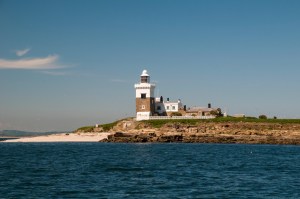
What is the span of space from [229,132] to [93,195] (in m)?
77.2

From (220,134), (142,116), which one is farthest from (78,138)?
(220,134)

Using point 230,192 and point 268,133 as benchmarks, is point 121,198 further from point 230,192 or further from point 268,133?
point 268,133

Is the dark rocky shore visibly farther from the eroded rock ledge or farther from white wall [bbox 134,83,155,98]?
white wall [bbox 134,83,155,98]

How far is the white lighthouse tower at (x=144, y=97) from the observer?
120750 mm

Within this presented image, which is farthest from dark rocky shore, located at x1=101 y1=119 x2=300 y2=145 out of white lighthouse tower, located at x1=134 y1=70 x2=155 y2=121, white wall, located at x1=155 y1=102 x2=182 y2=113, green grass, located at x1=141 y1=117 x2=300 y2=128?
white wall, located at x1=155 y1=102 x2=182 y2=113

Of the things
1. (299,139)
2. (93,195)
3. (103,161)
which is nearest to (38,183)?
(93,195)

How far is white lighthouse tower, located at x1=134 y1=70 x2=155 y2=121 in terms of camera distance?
12075 centimetres

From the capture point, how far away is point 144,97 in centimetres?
12125

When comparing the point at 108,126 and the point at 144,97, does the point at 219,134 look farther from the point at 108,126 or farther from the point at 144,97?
the point at 108,126

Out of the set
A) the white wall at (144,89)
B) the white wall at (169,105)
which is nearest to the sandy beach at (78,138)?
the white wall at (144,89)

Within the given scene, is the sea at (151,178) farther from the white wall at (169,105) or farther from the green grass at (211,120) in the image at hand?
Result: the white wall at (169,105)

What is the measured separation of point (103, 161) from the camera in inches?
2189

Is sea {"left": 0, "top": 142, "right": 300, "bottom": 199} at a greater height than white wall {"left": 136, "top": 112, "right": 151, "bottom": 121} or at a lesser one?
lesser

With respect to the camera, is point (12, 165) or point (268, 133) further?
point (268, 133)
